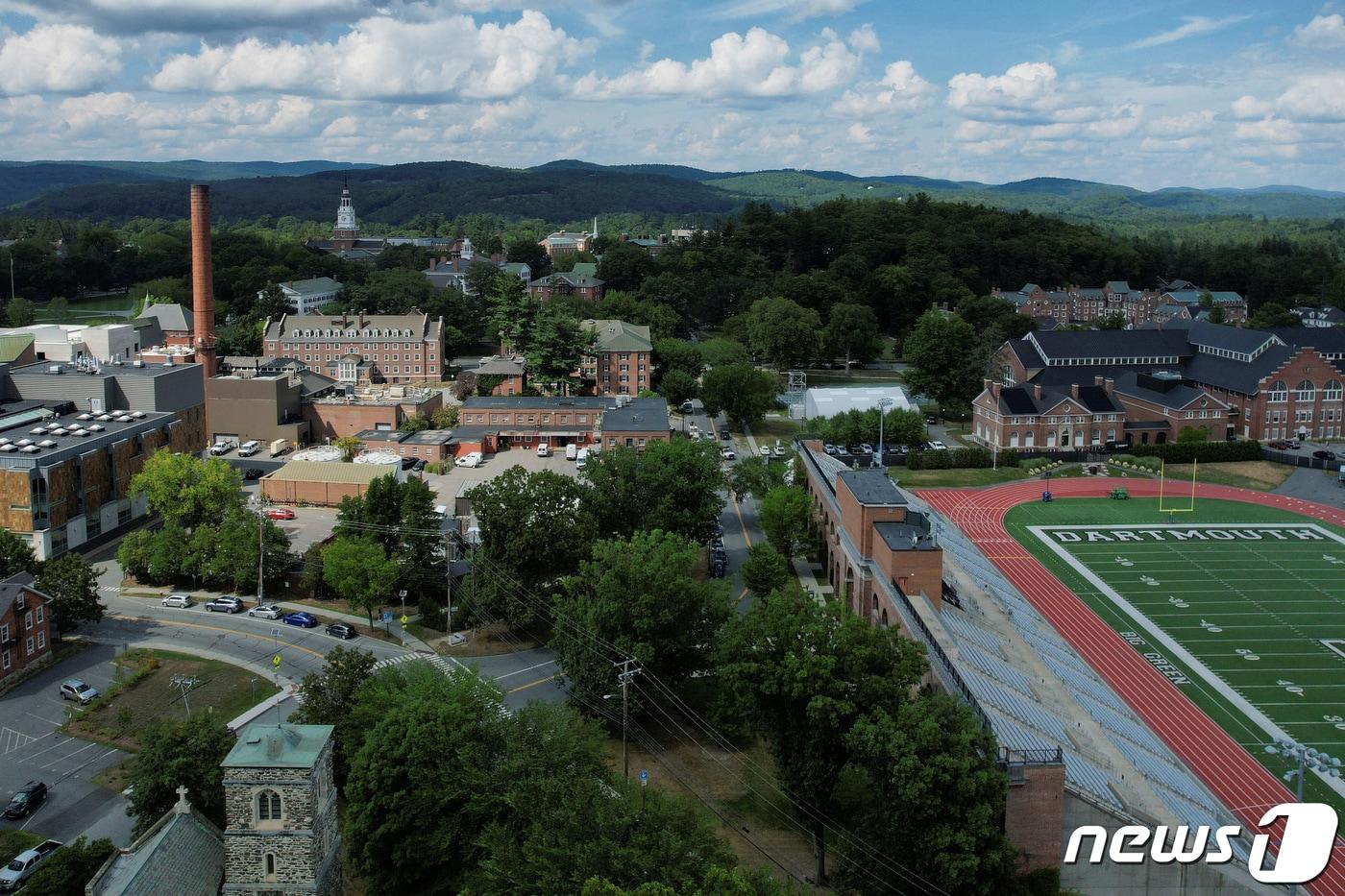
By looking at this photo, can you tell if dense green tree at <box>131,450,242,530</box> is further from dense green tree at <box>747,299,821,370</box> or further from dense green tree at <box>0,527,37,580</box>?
dense green tree at <box>747,299,821,370</box>

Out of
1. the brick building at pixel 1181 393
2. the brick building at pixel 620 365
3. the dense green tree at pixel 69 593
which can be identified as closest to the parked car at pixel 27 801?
the dense green tree at pixel 69 593

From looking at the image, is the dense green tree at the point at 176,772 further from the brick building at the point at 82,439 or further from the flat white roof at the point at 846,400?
the flat white roof at the point at 846,400

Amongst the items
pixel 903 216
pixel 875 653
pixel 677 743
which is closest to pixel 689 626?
pixel 677 743

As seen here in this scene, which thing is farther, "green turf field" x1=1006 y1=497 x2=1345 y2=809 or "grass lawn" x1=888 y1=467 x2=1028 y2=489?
"grass lawn" x1=888 y1=467 x2=1028 y2=489

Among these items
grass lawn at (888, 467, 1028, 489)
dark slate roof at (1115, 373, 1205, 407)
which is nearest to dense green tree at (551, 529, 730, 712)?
grass lawn at (888, 467, 1028, 489)

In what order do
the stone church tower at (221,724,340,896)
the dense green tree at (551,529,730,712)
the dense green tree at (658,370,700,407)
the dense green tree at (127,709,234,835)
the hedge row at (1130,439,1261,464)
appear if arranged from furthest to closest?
1. the dense green tree at (658,370,700,407)
2. the hedge row at (1130,439,1261,464)
3. the dense green tree at (551,529,730,712)
4. the dense green tree at (127,709,234,835)
5. the stone church tower at (221,724,340,896)

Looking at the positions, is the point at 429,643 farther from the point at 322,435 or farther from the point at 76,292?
the point at 76,292
